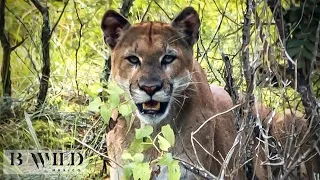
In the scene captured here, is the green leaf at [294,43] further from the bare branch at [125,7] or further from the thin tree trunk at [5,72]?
the thin tree trunk at [5,72]

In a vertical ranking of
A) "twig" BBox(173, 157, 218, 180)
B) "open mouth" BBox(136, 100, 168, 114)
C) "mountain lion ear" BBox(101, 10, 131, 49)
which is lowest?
"twig" BBox(173, 157, 218, 180)

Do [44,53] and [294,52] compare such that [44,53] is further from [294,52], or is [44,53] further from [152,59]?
[294,52]

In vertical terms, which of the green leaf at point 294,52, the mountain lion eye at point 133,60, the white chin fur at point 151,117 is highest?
the green leaf at point 294,52

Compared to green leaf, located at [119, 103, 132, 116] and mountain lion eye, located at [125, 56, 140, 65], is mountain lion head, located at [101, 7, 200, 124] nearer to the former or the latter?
mountain lion eye, located at [125, 56, 140, 65]

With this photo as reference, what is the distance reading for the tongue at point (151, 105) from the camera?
5254 millimetres

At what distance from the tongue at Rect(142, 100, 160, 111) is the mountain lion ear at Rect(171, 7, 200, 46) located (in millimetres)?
525

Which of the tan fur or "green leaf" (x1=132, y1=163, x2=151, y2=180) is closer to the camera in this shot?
"green leaf" (x1=132, y1=163, x2=151, y2=180)

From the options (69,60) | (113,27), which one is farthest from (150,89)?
(69,60)

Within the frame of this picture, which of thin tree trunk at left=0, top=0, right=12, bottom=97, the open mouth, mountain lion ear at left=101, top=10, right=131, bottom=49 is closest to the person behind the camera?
the open mouth

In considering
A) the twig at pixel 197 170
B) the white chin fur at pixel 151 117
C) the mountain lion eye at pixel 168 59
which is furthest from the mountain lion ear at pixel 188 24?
the twig at pixel 197 170

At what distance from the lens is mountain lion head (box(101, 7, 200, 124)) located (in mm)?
5234

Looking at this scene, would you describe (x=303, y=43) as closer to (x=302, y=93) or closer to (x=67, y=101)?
(x=302, y=93)

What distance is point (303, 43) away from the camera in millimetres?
5055

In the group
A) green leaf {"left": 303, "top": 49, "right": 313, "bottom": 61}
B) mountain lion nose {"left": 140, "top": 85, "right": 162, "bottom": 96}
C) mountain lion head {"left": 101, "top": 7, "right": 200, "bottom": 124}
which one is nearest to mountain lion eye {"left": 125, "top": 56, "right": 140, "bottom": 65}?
mountain lion head {"left": 101, "top": 7, "right": 200, "bottom": 124}
